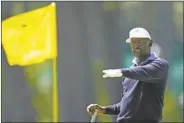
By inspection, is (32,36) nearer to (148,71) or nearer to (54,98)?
(54,98)

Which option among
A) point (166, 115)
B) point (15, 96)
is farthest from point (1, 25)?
point (166, 115)

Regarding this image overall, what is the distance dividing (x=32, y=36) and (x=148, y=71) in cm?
394

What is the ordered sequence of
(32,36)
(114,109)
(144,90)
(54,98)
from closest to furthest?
(144,90) → (114,109) → (32,36) → (54,98)

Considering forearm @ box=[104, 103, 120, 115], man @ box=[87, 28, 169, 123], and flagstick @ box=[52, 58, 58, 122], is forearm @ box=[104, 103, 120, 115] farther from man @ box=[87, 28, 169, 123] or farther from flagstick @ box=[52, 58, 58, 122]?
flagstick @ box=[52, 58, 58, 122]

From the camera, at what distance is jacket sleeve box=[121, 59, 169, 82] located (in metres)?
3.96

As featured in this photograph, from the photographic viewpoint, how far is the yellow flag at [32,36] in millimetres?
7758

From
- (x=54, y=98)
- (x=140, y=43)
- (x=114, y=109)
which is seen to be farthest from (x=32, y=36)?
(x=140, y=43)

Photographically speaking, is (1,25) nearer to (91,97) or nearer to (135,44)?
(91,97)

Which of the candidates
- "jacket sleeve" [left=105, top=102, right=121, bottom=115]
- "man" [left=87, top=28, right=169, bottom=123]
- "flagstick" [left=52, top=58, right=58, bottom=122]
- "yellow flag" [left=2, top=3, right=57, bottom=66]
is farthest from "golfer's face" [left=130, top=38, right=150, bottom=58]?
"flagstick" [left=52, top=58, right=58, bottom=122]

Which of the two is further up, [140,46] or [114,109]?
[140,46]

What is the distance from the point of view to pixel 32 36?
7750 mm

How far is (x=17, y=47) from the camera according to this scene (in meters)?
7.80

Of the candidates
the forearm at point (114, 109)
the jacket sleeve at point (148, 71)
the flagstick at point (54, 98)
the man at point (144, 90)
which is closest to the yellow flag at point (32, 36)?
the flagstick at point (54, 98)

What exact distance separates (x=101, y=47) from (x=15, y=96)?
1.69 m
